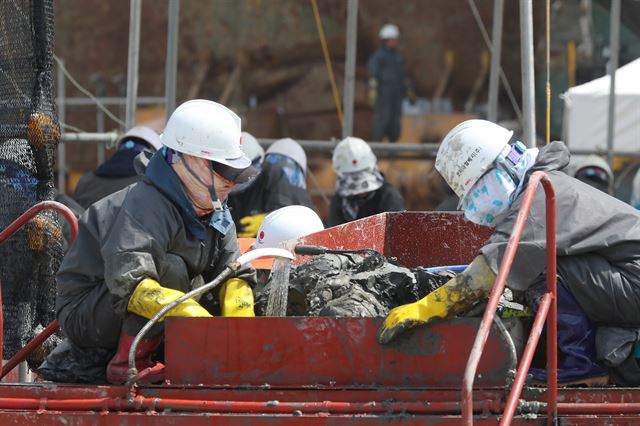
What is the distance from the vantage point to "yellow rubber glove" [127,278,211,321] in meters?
4.94

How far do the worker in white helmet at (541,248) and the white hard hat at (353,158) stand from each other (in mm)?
5113

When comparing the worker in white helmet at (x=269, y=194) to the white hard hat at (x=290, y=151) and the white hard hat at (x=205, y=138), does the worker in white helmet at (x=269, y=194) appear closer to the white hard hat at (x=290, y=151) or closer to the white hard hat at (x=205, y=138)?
the white hard hat at (x=290, y=151)

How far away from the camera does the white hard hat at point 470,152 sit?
4.95 meters

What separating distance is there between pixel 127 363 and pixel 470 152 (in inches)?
64.7

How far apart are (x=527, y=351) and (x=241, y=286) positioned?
1.43 m

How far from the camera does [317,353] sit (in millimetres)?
4848

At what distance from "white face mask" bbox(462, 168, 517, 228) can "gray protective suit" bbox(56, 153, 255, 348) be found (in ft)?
3.52

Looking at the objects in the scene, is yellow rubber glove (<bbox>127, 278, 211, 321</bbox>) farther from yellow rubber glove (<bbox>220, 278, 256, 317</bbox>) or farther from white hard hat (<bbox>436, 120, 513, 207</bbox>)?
white hard hat (<bbox>436, 120, 513, 207</bbox>)

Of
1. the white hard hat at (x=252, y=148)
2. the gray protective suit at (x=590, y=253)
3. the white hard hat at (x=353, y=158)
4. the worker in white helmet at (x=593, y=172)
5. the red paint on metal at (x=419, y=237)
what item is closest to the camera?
the gray protective suit at (x=590, y=253)

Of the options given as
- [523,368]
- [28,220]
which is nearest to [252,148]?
[28,220]

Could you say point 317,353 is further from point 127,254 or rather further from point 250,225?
point 250,225

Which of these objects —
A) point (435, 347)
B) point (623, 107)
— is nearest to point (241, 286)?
point (435, 347)

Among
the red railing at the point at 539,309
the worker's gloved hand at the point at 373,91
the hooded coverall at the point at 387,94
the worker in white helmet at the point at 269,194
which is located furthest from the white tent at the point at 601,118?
the red railing at the point at 539,309

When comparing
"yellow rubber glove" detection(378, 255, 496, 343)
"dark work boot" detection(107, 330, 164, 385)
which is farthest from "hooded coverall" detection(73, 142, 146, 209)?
"yellow rubber glove" detection(378, 255, 496, 343)
